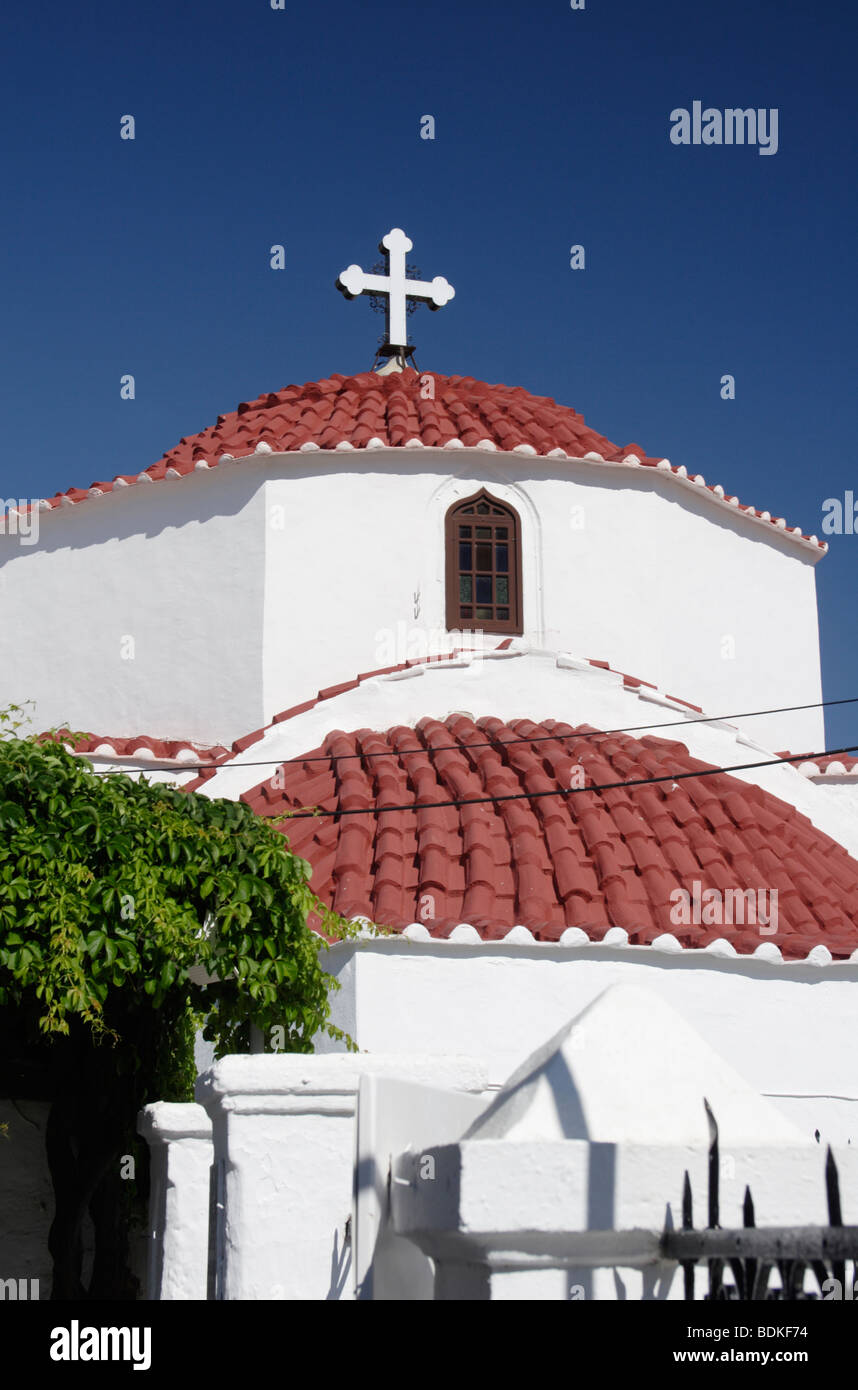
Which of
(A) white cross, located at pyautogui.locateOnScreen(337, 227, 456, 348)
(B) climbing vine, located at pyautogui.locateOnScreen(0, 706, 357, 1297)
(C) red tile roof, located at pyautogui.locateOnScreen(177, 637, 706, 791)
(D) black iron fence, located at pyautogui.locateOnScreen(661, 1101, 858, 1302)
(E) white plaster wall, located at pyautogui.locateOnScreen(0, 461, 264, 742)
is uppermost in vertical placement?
(A) white cross, located at pyautogui.locateOnScreen(337, 227, 456, 348)

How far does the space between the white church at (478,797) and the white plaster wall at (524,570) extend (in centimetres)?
3

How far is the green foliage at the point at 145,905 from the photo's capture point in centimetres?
634

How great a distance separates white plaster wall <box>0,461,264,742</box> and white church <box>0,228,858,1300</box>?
1.3 inches

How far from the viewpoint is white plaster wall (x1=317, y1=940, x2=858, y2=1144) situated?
8164mm

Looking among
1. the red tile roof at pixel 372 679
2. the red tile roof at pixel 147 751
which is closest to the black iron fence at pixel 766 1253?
the red tile roof at pixel 372 679

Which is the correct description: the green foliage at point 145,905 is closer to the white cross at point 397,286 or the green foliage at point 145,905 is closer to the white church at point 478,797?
the white church at point 478,797

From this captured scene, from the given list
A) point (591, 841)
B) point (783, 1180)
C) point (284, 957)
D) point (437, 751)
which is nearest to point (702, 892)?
point (591, 841)

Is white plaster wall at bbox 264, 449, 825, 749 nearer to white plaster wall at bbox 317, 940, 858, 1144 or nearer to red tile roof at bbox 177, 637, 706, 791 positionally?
red tile roof at bbox 177, 637, 706, 791

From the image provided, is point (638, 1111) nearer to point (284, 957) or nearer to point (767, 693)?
point (284, 957)

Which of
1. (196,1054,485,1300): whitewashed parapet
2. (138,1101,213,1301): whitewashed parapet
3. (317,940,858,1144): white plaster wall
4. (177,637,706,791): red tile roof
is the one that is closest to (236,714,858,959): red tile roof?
(317,940,858,1144): white plaster wall

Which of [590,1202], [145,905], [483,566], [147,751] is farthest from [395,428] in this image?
[590,1202]

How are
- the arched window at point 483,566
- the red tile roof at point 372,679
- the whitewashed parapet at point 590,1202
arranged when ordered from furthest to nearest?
1. the arched window at point 483,566
2. the red tile roof at point 372,679
3. the whitewashed parapet at point 590,1202

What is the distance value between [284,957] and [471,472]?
6775mm

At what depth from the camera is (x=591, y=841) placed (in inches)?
369
